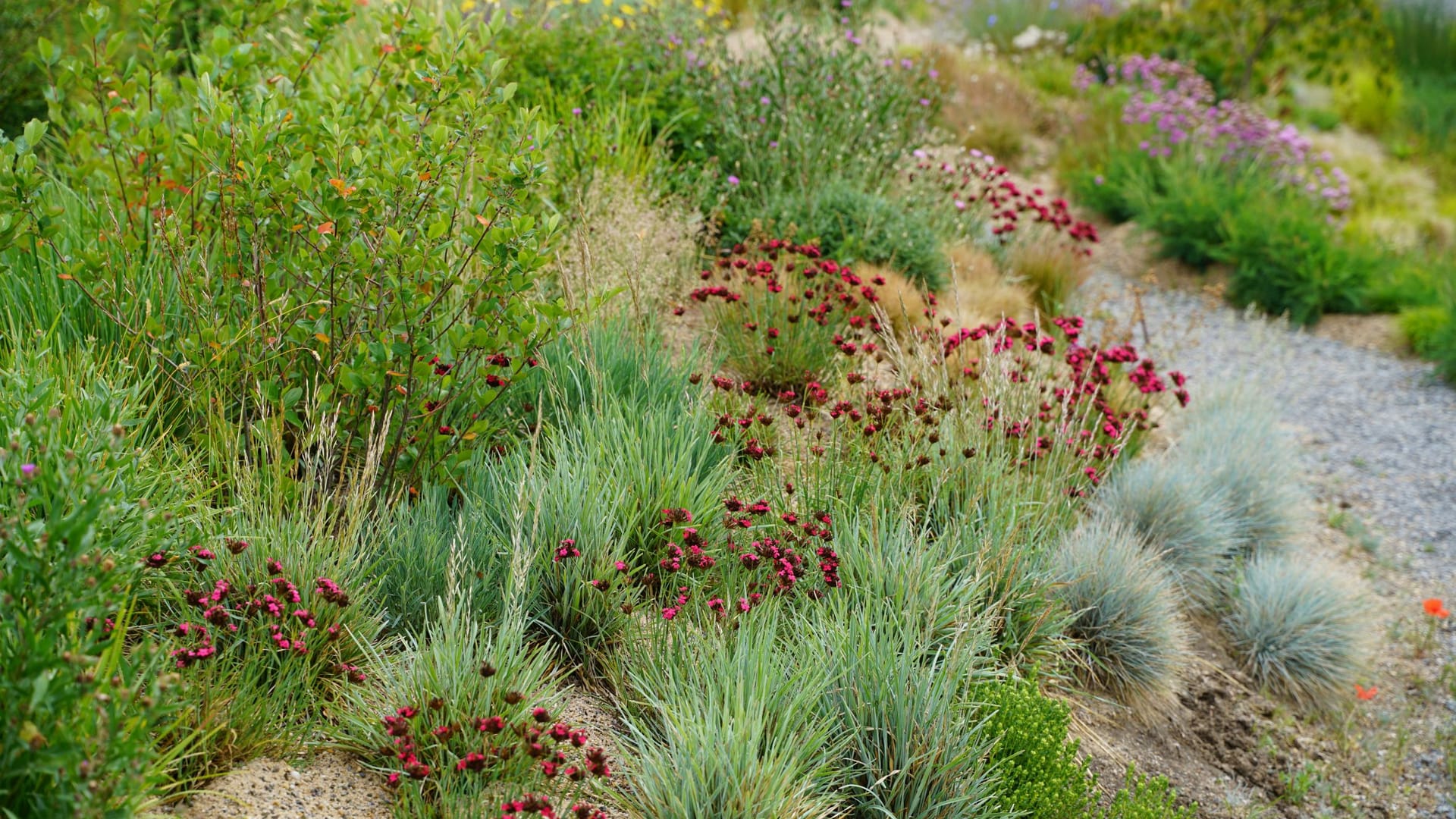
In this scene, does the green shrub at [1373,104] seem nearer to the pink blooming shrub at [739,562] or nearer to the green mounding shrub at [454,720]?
the pink blooming shrub at [739,562]

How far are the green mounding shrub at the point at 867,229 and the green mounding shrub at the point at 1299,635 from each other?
2.16 m

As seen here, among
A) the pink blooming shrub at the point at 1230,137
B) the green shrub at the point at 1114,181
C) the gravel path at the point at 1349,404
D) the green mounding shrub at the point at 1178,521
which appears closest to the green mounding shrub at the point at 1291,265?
the gravel path at the point at 1349,404

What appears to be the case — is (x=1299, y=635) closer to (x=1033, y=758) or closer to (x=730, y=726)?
(x=1033, y=758)

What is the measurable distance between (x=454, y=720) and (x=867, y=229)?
370 cm

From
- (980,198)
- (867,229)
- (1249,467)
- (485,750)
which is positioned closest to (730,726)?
(485,750)

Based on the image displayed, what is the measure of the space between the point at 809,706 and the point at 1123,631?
1580 millimetres

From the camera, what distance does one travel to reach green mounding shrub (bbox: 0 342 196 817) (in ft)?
5.70

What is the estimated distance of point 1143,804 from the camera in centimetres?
284

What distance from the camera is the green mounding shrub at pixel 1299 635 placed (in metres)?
4.17

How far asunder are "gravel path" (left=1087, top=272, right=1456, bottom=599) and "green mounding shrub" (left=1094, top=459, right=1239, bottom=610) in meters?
0.95

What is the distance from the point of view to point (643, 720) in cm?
270

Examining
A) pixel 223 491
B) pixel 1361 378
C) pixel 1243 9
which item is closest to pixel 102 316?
pixel 223 491

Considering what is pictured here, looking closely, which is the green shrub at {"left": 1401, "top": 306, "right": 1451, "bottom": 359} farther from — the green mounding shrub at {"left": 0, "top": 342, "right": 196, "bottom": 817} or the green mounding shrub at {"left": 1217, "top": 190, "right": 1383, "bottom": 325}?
the green mounding shrub at {"left": 0, "top": 342, "right": 196, "bottom": 817}

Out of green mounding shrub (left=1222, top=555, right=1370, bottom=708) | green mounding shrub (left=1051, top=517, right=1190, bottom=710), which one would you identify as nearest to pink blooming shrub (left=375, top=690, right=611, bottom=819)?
green mounding shrub (left=1051, top=517, right=1190, bottom=710)
